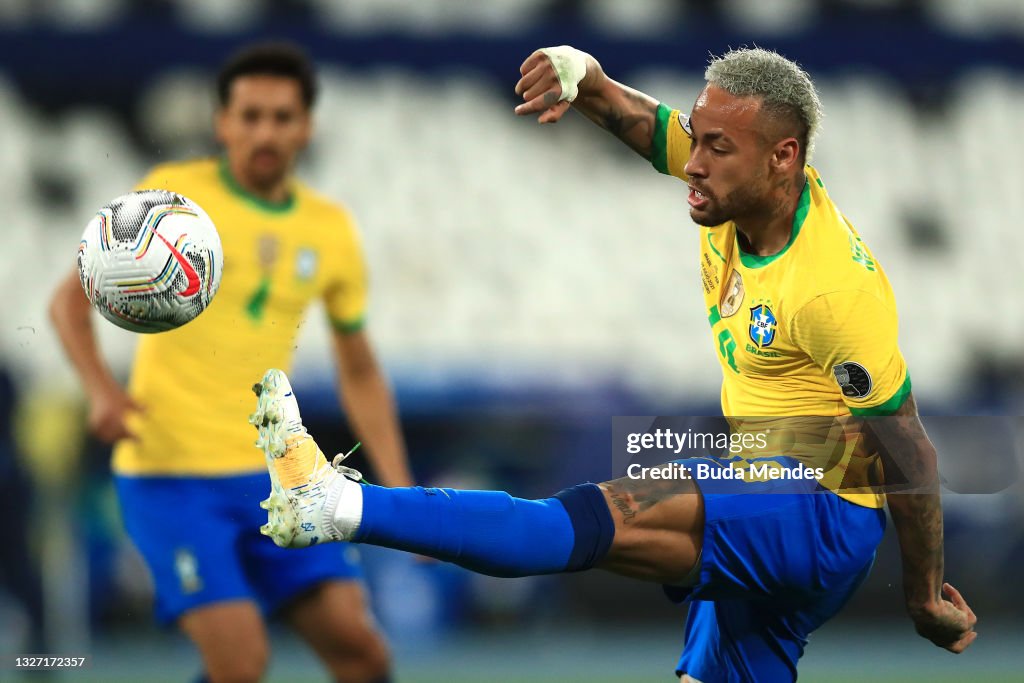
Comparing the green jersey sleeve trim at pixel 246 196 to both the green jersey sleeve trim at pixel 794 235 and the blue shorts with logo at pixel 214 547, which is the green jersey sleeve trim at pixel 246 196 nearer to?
the blue shorts with logo at pixel 214 547

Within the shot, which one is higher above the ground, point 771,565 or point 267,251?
point 267,251

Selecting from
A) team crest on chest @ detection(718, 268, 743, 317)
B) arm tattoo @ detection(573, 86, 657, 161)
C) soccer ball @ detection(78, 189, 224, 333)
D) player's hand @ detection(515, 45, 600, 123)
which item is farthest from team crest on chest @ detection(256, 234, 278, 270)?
team crest on chest @ detection(718, 268, 743, 317)

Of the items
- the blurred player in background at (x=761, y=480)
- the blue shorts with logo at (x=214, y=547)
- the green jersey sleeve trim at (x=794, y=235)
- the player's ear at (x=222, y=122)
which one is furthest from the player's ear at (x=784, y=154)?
the player's ear at (x=222, y=122)

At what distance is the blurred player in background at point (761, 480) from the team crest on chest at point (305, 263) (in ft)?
5.83

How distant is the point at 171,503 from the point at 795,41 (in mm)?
6977

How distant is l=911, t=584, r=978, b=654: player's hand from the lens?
4.23 m

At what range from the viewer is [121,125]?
10227mm

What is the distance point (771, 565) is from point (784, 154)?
1.16 m

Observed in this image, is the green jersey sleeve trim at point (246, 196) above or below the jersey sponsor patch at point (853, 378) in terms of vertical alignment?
above

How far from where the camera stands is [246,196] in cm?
570

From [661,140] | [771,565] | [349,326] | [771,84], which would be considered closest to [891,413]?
[771,565]

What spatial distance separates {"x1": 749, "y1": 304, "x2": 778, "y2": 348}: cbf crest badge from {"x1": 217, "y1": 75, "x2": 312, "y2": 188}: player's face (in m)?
2.41

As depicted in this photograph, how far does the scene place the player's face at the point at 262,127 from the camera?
573cm

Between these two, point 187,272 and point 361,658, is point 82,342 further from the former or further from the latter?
point 361,658
